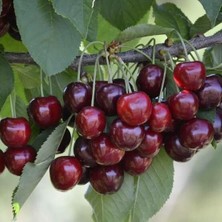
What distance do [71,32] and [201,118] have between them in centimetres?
31

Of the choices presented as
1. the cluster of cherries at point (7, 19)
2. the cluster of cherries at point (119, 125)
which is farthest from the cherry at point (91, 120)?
the cluster of cherries at point (7, 19)

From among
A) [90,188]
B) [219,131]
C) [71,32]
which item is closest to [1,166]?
[90,188]

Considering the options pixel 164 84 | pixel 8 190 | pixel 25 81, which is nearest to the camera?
pixel 164 84

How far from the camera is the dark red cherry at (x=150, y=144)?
4.23 ft

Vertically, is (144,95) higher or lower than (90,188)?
higher

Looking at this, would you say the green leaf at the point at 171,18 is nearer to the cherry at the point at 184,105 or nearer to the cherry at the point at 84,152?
the cherry at the point at 184,105

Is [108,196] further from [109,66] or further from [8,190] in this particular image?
[8,190]

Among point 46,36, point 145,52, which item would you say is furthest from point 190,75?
point 46,36

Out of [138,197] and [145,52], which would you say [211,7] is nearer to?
[145,52]

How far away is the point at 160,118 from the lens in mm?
1266

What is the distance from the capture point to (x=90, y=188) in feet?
4.84

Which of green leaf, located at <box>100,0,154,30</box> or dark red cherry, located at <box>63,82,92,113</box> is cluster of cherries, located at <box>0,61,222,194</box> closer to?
dark red cherry, located at <box>63,82,92,113</box>

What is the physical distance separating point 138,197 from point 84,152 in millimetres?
218

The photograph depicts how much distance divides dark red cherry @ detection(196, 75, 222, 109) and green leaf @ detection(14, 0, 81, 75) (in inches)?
10.2
